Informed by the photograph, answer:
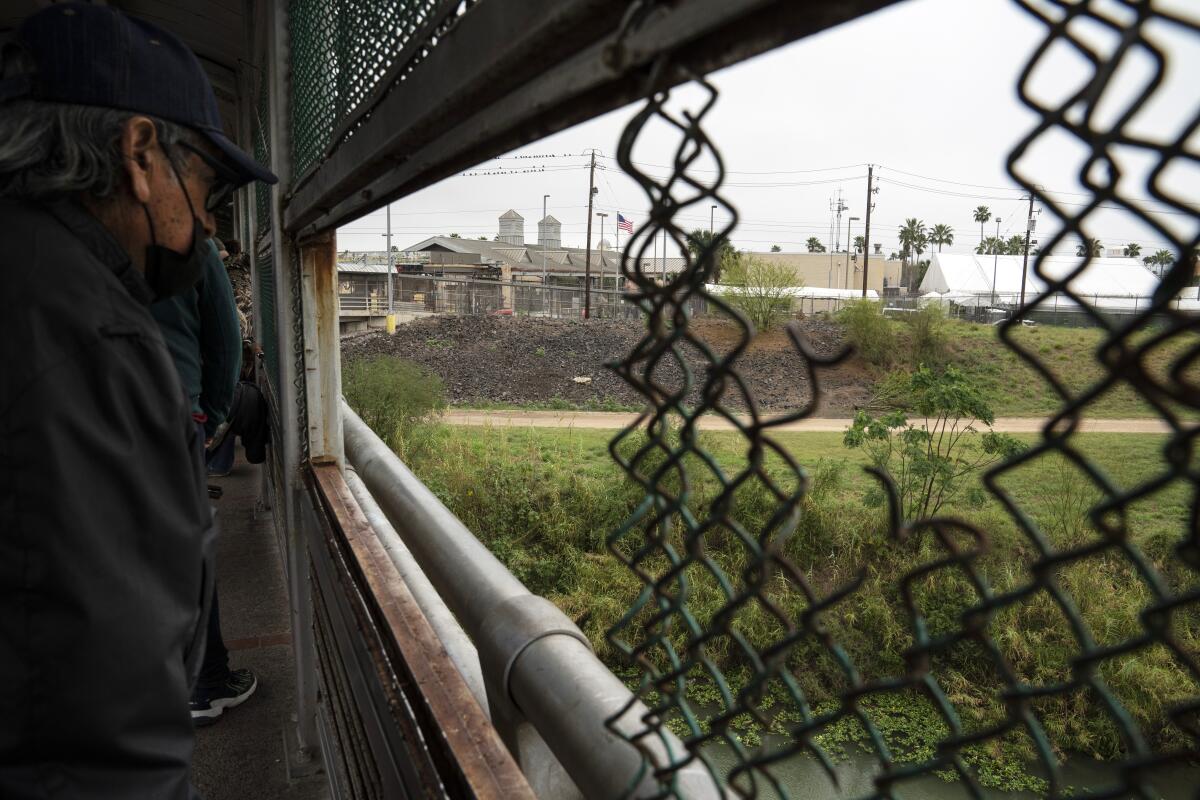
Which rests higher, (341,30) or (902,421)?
(341,30)

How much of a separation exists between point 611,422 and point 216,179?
17.9 m

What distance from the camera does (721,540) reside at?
11914mm

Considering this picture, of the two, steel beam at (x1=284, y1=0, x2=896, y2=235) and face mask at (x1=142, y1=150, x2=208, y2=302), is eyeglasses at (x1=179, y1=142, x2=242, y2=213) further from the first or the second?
steel beam at (x1=284, y1=0, x2=896, y2=235)

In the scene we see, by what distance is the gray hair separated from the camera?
118 cm

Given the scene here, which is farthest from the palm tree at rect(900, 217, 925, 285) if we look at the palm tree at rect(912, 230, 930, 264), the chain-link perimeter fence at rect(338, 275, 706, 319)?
the chain-link perimeter fence at rect(338, 275, 706, 319)

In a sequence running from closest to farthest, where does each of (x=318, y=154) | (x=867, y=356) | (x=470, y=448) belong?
(x=318, y=154)
(x=470, y=448)
(x=867, y=356)

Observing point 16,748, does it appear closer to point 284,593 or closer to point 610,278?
point 284,593

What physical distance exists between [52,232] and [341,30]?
3.29 ft

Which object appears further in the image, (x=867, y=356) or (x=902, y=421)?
(x=867, y=356)

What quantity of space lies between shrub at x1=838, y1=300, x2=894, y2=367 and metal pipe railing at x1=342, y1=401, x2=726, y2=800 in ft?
75.4

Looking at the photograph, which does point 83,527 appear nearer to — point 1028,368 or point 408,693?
point 408,693

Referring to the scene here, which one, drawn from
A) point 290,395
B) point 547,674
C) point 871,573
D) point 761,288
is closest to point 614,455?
point 547,674

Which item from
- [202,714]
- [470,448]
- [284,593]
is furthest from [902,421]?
[202,714]

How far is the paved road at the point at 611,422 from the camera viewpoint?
17.5 m
